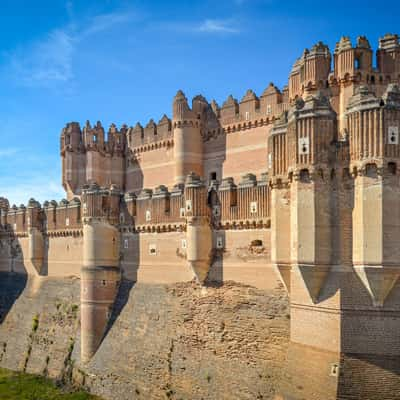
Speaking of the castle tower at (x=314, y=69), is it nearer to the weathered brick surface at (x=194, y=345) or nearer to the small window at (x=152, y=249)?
the weathered brick surface at (x=194, y=345)

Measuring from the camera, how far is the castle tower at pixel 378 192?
616 inches

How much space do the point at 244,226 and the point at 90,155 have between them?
21054 millimetres

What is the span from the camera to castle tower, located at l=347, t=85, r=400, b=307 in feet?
51.3

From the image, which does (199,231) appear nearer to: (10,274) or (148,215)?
(148,215)

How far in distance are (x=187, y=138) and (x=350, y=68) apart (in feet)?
40.1

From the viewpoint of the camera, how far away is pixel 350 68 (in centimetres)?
2362

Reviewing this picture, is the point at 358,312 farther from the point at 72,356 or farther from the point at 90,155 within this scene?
the point at 90,155

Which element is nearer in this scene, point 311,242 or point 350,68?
point 311,242

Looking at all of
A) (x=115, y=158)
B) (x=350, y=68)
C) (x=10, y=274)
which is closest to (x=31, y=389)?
(x=10, y=274)

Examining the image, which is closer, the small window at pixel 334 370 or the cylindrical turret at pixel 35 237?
the small window at pixel 334 370

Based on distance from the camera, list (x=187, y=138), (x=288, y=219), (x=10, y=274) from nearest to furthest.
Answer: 1. (x=288, y=219)
2. (x=187, y=138)
3. (x=10, y=274)

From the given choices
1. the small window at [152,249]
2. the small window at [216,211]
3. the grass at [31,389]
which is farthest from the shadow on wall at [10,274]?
the small window at [216,211]

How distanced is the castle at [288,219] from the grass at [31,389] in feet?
6.73

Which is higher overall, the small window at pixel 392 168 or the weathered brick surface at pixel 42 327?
the small window at pixel 392 168
